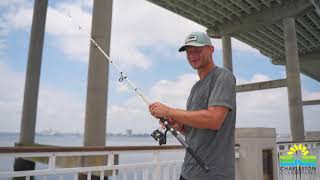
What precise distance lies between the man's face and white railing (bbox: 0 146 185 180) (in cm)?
167

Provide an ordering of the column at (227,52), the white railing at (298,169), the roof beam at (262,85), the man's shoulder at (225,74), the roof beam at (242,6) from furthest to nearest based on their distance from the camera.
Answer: the roof beam at (262,85)
the column at (227,52)
the roof beam at (242,6)
the white railing at (298,169)
the man's shoulder at (225,74)

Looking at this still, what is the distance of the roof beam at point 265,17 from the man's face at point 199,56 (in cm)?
2269

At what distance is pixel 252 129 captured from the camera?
14.3ft

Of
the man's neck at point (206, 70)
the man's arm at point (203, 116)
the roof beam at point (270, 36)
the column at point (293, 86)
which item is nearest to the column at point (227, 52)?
the roof beam at point (270, 36)

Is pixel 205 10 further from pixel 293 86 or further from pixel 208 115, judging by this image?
pixel 208 115

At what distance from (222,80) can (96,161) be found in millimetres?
7143

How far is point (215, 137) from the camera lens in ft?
5.20

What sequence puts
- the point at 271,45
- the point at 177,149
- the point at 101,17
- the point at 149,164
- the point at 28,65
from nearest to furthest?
the point at 149,164 → the point at 177,149 → the point at 101,17 → the point at 28,65 → the point at 271,45

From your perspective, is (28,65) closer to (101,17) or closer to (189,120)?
(101,17)

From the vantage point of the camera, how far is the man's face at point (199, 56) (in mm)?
1703

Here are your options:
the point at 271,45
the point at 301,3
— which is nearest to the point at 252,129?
the point at 301,3

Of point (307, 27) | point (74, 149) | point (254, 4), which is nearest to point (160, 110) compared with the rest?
point (74, 149)

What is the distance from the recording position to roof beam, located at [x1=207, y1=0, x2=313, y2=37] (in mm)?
21672

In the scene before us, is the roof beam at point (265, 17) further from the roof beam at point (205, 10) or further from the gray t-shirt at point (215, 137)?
the gray t-shirt at point (215, 137)
